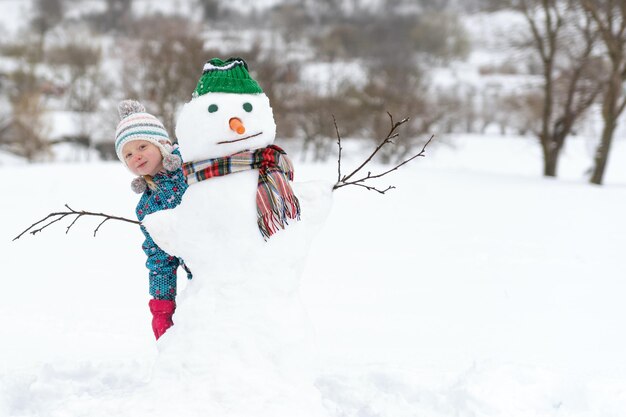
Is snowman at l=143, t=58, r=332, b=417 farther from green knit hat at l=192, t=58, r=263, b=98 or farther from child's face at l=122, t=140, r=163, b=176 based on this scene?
child's face at l=122, t=140, r=163, b=176

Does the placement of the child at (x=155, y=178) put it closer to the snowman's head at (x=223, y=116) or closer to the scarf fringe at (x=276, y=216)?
the snowman's head at (x=223, y=116)

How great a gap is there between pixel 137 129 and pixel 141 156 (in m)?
0.11

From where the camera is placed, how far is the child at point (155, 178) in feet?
7.09

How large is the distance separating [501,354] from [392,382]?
0.91 meters

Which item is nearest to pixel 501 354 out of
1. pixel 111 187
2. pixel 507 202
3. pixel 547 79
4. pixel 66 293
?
pixel 66 293

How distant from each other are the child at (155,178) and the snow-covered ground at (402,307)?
1.48ft

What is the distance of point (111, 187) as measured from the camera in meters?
8.46

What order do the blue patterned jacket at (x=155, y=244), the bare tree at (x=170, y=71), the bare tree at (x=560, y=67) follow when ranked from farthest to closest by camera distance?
the bare tree at (x=170, y=71), the bare tree at (x=560, y=67), the blue patterned jacket at (x=155, y=244)

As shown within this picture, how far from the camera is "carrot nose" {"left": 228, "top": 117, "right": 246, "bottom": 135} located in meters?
1.81

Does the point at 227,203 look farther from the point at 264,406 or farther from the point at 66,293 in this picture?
the point at 66,293

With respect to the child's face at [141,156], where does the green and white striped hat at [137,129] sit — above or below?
above

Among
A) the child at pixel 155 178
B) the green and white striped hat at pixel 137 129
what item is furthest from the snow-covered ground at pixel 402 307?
the green and white striped hat at pixel 137 129

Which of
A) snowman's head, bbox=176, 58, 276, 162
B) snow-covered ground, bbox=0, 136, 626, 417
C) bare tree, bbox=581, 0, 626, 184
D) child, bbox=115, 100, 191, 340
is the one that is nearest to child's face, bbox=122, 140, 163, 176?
child, bbox=115, 100, 191, 340

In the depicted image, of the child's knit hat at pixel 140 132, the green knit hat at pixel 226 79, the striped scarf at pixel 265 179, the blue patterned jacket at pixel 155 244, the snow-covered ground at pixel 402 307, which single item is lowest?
the snow-covered ground at pixel 402 307
